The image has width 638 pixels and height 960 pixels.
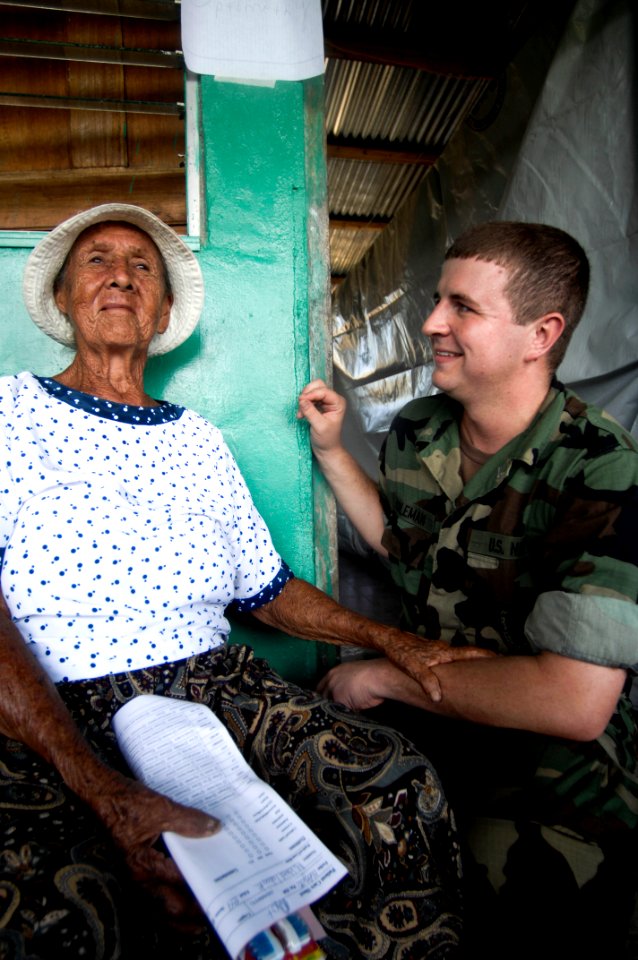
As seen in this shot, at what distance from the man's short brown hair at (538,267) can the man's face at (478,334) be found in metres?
0.02

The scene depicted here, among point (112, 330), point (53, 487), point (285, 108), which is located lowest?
point (53, 487)

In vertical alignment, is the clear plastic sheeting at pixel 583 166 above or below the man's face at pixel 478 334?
above

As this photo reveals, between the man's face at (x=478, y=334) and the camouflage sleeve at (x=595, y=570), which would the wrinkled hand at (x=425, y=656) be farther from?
the man's face at (x=478, y=334)

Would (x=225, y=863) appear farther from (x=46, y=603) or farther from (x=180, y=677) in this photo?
(x=46, y=603)

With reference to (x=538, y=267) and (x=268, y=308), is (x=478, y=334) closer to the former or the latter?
(x=538, y=267)

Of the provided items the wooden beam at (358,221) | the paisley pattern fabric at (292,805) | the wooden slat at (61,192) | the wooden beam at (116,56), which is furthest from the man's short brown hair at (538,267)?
the wooden beam at (358,221)

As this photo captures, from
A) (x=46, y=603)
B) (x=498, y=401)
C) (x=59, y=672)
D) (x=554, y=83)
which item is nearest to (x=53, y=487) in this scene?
(x=46, y=603)

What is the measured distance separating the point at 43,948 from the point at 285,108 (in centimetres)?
209

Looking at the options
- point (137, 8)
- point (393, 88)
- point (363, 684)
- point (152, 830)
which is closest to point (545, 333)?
point (363, 684)

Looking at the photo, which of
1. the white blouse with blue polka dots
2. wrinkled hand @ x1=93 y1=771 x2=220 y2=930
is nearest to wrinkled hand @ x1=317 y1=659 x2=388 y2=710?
the white blouse with blue polka dots

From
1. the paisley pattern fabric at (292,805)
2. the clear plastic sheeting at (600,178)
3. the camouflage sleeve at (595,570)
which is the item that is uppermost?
the clear plastic sheeting at (600,178)

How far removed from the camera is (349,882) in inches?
41.4

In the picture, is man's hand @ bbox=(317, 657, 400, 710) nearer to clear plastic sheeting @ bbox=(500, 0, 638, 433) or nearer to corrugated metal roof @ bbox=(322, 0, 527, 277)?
clear plastic sheeting @ bbox=(500, 0, 638, 433)

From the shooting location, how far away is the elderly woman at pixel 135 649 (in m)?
0.90
